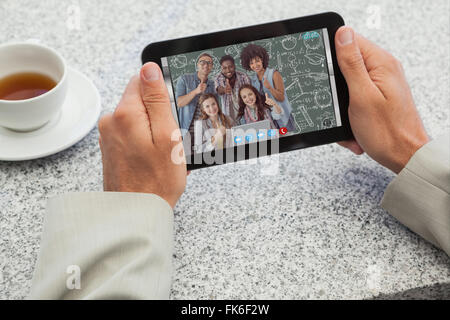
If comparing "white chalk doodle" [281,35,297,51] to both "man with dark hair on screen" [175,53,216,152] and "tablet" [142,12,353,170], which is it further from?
"man with dark hair on screen" [175,53,216,152]

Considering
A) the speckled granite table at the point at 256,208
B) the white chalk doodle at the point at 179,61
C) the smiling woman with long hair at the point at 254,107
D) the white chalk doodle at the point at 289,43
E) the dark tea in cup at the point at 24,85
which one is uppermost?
the white chalk doodle at the point at 289,43

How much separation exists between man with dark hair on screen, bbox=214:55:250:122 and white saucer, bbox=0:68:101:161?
21cm

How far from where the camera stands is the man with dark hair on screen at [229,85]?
2.32 ft

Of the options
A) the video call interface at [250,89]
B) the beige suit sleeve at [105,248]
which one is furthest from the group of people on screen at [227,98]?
the beige suit sleeve at [105,248]

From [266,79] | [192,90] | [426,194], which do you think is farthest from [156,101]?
[426,194]

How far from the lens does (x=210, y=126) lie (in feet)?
2.33

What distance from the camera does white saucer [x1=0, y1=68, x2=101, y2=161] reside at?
2.43 ft

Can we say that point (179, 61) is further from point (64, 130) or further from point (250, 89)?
point (64, 130)

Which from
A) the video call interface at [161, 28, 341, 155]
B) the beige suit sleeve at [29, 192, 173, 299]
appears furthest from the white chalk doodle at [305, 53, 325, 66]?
the beige suit sleeve at [29, 192, 173, 299]

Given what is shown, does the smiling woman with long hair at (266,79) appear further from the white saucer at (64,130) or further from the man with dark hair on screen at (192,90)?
the white saucer at (64,130)

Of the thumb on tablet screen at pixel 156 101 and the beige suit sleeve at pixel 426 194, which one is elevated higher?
the thumb on tablet screen at pixel 156 101

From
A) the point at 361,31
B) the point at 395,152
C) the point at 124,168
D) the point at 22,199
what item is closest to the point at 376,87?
the point at 395,152

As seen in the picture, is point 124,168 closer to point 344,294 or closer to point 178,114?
point 178,114

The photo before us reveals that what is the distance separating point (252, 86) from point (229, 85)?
0.03 m
